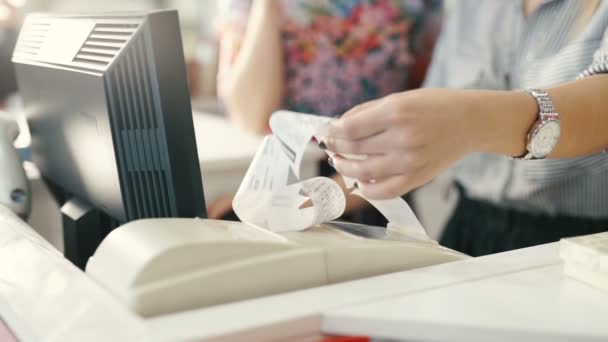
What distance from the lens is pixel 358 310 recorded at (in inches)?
21.6

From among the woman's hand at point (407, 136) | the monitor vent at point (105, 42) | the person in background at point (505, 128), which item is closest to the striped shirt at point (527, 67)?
the person in background at point (505, 128)

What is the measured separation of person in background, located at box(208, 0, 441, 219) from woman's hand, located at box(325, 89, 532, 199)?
3.20ft

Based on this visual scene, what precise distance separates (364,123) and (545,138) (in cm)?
24

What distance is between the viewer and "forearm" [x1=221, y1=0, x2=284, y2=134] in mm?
1603

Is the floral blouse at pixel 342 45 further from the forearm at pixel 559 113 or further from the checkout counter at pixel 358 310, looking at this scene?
the checkout counter at pixel 358 310

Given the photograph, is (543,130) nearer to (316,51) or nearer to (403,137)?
(403,137)

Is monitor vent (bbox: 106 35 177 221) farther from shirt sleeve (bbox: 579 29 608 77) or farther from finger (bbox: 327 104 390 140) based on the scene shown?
shirt sleeve (bbox: 579 29 608 77)

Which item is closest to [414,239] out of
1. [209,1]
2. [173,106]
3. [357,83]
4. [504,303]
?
[504,303]

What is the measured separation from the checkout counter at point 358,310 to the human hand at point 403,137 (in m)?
0.09

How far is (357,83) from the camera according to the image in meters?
1.67

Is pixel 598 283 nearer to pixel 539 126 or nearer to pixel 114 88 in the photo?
pixel 539 126

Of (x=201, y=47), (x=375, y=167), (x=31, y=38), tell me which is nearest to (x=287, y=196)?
(x=375, y=167)

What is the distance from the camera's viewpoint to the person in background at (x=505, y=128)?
64cm

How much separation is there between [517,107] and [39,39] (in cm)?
57
